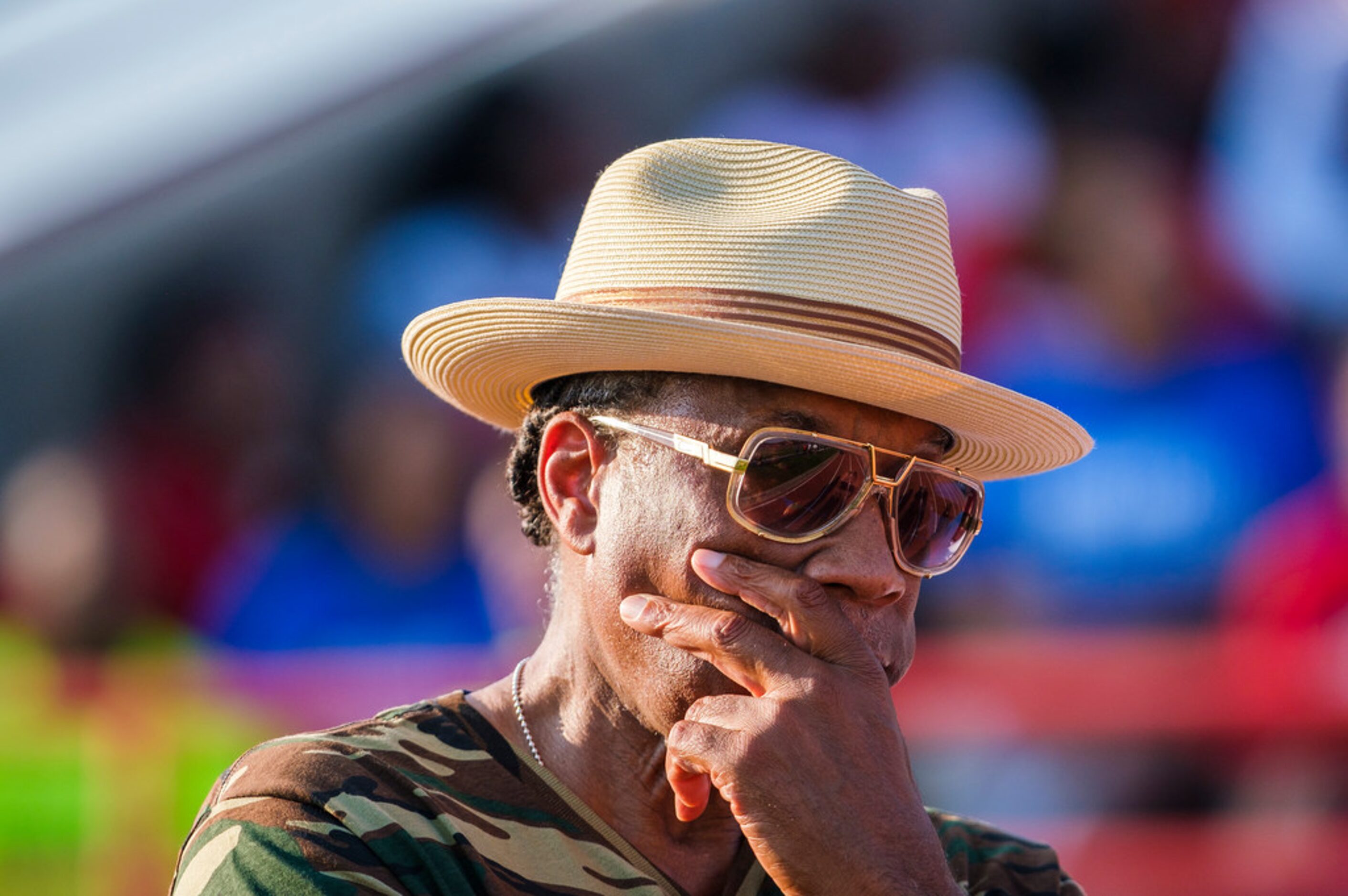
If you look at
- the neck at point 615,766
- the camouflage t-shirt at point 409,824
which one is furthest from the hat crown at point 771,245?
the camouflage t-shirt at point 409,824

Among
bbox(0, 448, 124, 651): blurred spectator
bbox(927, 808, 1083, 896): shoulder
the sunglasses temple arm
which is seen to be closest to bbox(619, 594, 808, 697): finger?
the sunglasses temple arm

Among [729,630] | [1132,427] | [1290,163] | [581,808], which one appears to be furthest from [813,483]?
[1290,163]

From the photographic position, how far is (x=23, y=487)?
7316mm

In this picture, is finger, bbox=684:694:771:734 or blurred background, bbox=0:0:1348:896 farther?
blurred background, bbox=0:0:1348:896

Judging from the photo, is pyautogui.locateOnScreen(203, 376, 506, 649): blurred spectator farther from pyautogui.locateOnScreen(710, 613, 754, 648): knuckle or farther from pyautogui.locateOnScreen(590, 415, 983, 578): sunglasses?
pyautogui.locateOnScreen(710, 613, 754, 648): knuckle

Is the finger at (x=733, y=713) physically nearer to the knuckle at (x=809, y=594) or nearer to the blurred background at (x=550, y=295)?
the knuckle at (x=809, y=594)

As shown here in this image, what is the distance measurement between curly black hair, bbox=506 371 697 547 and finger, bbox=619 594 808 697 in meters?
0.41

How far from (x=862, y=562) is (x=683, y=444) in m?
0.39

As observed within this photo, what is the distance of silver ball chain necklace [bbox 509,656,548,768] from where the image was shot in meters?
2.82

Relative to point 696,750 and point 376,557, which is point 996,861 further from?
point 376,557

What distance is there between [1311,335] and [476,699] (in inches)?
191

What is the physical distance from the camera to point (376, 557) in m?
6.55

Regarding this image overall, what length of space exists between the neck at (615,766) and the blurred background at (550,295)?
2.76 m

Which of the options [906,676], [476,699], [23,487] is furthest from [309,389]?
[476,699]
